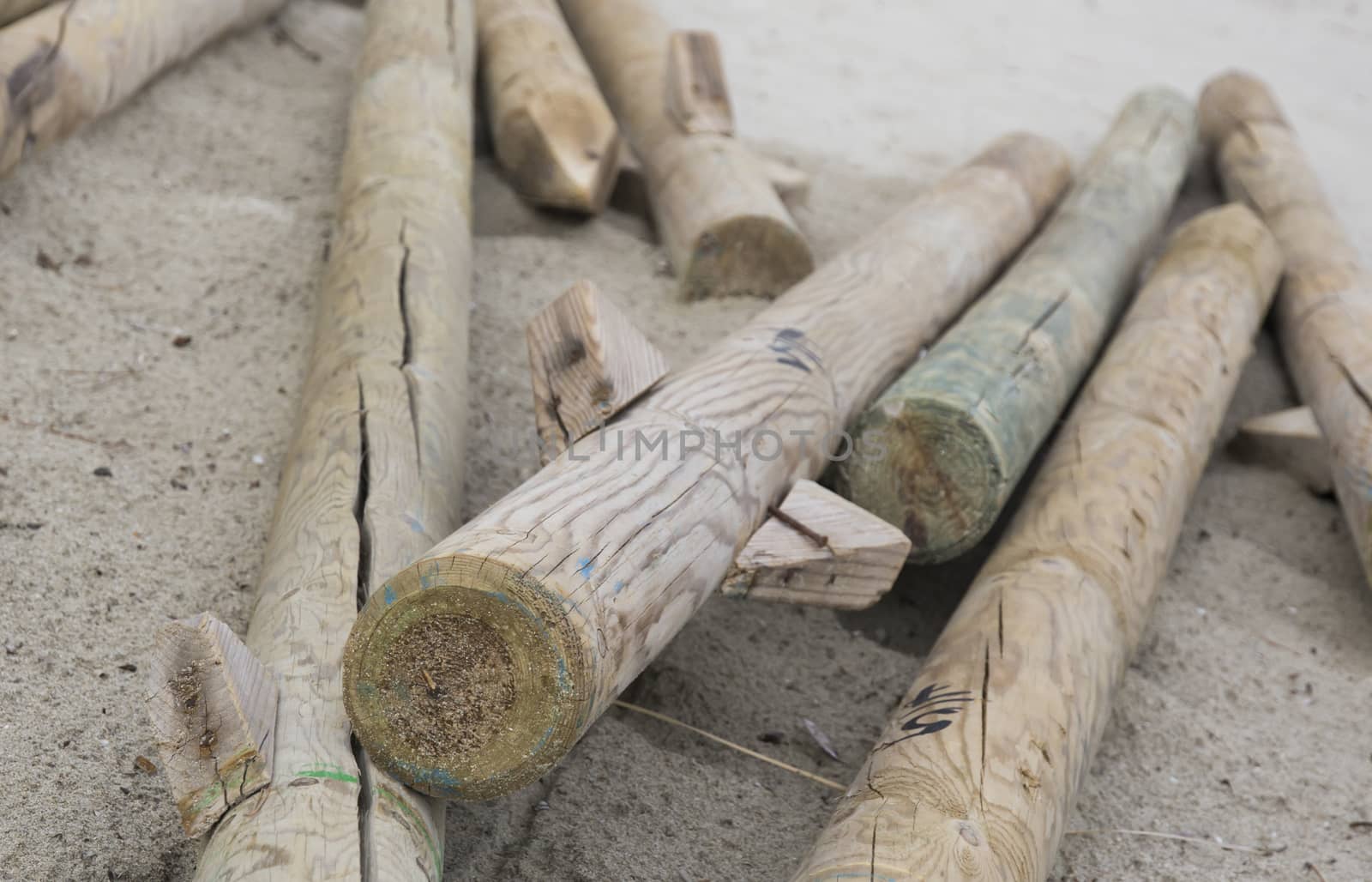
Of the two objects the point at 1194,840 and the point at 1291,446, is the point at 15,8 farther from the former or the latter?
the point at 1291,446

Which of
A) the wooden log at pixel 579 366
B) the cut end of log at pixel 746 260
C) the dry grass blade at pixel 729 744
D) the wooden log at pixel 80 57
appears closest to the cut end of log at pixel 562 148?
the cut end of log at pixel 746 260

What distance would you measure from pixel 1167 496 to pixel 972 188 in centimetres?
159

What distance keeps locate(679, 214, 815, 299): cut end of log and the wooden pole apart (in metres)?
1.33

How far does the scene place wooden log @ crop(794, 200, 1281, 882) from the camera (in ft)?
6.63

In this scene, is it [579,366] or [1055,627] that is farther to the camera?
[1055,627]

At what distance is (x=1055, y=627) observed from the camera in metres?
2.47

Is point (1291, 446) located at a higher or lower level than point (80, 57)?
lower

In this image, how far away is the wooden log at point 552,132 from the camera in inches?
175

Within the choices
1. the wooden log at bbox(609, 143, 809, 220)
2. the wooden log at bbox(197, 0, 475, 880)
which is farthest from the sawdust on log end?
the wooden log at bbox(609, 143, 809, 220)

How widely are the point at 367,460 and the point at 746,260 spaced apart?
6.37 feet

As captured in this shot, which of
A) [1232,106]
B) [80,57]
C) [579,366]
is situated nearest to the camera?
[579,366]

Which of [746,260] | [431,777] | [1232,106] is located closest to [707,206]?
[746,260]

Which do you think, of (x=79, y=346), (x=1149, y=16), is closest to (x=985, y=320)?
(x=79, y=346)

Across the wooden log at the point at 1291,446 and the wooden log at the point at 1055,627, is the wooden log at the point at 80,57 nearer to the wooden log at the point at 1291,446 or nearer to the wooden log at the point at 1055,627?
the wooden log at the point at 1055,627
